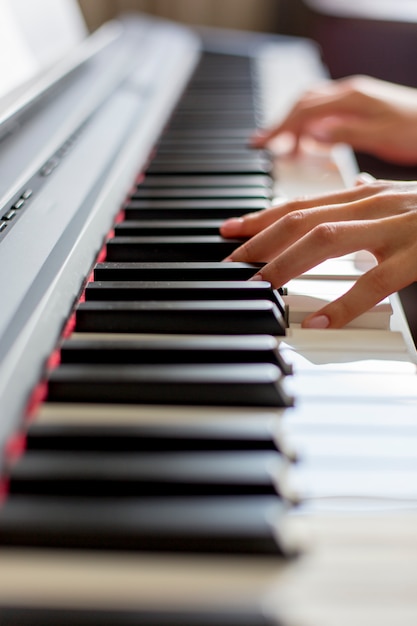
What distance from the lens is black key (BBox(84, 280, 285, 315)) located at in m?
0.71

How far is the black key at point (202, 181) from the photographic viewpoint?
103 centimetres

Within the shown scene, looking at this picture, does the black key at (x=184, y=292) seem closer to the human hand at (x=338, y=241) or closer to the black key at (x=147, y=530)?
the human hand at (x=338, y=241)

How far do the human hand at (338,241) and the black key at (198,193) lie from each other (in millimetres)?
138

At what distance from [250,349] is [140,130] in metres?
0.69

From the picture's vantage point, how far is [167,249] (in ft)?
2.72

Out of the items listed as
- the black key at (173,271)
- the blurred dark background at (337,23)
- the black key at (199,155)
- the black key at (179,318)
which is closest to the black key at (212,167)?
the black key at (199,155)

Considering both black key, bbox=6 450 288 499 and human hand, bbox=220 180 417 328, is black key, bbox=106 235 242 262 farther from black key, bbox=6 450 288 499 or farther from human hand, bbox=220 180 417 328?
black key, bbox=6 450 288 499

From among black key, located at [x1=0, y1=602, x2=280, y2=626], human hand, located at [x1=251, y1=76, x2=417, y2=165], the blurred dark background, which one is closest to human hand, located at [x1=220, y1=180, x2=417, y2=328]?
black key, located at [x1=0, y1=602, x2=280, y2=626]

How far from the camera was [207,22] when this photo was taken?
8.50 ft

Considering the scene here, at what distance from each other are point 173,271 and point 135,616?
44 cm

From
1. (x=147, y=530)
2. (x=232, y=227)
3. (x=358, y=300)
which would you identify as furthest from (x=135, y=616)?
(x=232, y=227)

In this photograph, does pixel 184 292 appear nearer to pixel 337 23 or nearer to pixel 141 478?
pixel 141 478

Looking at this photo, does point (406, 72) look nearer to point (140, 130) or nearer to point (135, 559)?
point (140, 130)

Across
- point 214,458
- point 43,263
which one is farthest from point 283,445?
point 43,263
